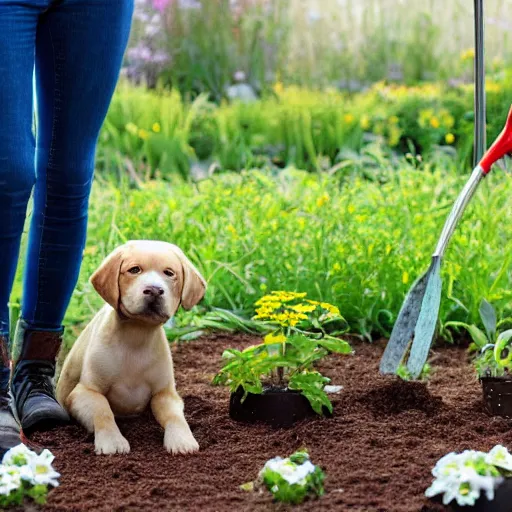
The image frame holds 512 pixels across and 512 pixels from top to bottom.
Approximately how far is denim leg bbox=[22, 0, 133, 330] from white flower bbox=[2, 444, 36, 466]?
2.37 feet

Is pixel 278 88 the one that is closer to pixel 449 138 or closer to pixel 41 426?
pixel 449 138

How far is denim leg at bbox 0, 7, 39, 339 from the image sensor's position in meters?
2.47

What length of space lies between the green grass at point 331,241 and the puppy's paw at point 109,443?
56.0 inches

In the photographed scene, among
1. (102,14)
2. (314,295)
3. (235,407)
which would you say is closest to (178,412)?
(235,407)

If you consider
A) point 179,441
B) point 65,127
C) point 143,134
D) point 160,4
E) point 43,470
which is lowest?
point 143,134

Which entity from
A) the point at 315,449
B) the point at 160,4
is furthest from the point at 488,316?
the point at 160,4

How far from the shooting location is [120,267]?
2777 millimetres

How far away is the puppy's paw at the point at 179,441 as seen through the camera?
105 inches

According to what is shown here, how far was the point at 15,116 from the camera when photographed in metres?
2.49

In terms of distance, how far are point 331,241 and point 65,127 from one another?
1.76 metres

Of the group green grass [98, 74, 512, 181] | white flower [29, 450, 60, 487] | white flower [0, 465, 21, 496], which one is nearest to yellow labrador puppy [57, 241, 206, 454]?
white flower [29, 450, 60, 487]

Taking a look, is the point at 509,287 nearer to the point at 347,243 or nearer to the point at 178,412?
the point at 347,243

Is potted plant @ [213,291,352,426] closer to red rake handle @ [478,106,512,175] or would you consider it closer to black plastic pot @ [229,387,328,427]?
black plastic pot @ [229,387,328,427]

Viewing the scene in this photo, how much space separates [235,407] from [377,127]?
14.7 feet
